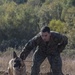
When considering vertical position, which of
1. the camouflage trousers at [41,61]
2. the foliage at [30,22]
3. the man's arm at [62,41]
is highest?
the man's arm at [62,41]

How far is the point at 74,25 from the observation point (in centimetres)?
5016

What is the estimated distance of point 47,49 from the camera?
7.82 m

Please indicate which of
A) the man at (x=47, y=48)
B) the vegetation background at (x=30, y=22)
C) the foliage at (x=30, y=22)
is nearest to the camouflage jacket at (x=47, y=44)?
the man at (x=47, y=48)

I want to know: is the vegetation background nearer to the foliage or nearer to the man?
the foliage

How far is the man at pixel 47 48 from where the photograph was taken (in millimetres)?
7566

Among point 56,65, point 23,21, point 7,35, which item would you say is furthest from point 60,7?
point 56,65

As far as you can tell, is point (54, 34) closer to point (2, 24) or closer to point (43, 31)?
point (43, 31)

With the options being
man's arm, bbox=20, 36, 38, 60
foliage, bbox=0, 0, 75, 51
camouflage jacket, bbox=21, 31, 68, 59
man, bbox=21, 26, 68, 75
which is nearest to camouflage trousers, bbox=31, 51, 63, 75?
man, bbox=21, 26, 68, 75

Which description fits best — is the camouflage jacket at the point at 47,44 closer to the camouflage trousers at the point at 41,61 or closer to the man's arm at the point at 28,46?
the man's arm at the point at 28,46

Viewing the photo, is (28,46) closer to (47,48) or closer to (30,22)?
(47,48)

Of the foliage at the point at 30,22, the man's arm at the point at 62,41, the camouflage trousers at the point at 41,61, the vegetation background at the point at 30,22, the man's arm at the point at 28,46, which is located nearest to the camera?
the man's arm at the point at 28,46

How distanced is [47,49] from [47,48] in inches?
1.2

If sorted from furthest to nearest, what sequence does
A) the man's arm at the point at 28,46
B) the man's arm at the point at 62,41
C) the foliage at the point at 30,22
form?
the foliage at the point at 30,22 → the man's arm at the point at 62,41 → the man's arm at the point at 28,46

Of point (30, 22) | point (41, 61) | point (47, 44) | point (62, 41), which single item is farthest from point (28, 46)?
point (30, 22)
